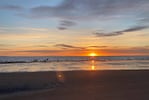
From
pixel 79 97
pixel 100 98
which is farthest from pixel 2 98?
pixel 100 98

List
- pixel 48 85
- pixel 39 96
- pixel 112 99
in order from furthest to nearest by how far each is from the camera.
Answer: pixel 48 85
pixel 39 96
pixel 112 99

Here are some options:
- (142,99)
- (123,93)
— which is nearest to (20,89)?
(123,93)

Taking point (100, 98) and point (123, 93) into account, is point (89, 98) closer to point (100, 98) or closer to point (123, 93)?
point (100, 98)

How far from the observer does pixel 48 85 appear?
24.4 m

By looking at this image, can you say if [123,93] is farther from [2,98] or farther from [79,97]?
[2,98]

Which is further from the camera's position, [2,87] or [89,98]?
[2,87]

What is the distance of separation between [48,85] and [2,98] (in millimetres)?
6762

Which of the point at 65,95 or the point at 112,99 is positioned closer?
the point at 112,99

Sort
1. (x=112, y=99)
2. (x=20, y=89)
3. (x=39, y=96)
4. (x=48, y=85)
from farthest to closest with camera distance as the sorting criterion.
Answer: (x=48, y=85) < (x=20, y=89) < (x=39, y=96) < (x=112, y=99)

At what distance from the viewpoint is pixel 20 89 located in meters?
21.9

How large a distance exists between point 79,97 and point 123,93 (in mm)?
3332

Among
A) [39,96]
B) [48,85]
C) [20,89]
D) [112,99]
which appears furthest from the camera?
[48,85]

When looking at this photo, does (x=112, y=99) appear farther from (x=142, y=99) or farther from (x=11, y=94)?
(x=11, y=94)

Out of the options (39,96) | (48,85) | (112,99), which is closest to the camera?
(112,99)
